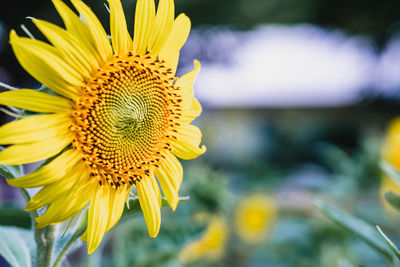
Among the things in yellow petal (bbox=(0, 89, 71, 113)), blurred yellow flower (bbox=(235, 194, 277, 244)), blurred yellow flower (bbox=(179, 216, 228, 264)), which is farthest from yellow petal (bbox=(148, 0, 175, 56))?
blurred yellow flower (bbox=(235, 194, 277, 244))

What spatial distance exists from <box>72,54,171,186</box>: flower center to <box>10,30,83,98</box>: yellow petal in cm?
2

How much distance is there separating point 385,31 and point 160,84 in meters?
5.42

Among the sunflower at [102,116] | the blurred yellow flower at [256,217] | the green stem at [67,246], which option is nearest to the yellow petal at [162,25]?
the sunflower at [102,116]

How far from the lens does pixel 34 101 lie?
338 millimetres

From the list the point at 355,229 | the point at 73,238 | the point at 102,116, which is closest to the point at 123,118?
the point at 102,116

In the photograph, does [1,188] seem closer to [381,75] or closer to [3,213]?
[3,213]

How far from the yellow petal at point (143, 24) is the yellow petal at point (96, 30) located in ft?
0.12

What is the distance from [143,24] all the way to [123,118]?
103 mm

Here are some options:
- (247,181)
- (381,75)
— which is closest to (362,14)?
(381,75)

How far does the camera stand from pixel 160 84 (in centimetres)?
44

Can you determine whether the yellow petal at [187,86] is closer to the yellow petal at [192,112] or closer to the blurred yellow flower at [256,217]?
the yellow petal at [192,112]

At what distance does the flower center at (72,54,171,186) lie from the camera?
1.26 ft

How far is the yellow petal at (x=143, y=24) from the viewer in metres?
0.39

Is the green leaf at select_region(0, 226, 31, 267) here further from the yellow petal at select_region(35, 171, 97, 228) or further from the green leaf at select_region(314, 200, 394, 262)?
the green leaf at select_region(314, 200, 394, 262)
